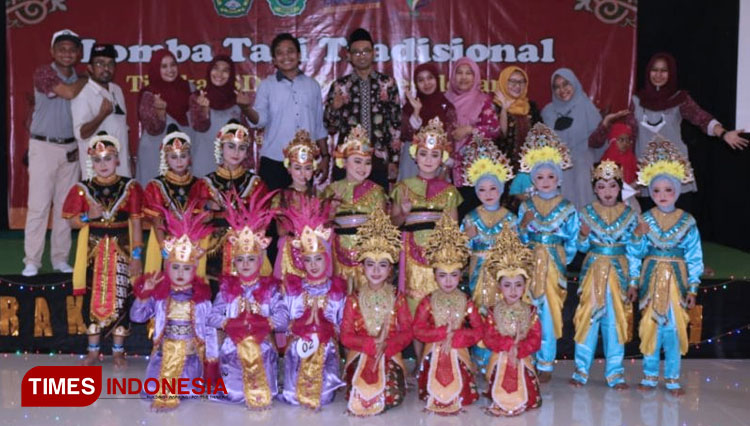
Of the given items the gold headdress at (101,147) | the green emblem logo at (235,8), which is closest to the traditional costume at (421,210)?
the gold headdress at (101,147)

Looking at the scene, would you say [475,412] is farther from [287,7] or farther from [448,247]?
[287,7]

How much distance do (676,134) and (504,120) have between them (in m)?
1.30

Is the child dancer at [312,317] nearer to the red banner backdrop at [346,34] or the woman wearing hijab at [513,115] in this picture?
the woman wearing hijab at [513,115]

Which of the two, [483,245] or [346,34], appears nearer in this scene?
[483,245]

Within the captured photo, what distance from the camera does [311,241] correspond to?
15.0ft

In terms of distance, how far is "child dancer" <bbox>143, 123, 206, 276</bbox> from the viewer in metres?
5.12

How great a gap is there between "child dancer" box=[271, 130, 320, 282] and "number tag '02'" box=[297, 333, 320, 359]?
542 millimetres

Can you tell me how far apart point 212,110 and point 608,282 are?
3289mm

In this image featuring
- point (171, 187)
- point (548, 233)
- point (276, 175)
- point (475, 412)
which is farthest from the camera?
point (276, 175)

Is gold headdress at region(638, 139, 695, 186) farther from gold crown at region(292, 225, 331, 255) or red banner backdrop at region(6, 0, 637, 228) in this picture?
red banner backdrop at region(6, 0, 637, 228)

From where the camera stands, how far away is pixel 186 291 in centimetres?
465

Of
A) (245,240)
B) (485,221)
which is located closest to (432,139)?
(485,221)

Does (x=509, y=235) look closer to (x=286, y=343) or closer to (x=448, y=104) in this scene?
(x=286, y=343)

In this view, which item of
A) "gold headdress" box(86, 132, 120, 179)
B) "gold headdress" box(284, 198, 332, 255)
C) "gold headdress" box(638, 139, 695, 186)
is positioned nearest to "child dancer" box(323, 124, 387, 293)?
"gold headdress" box(284, 198, 332, 255)
